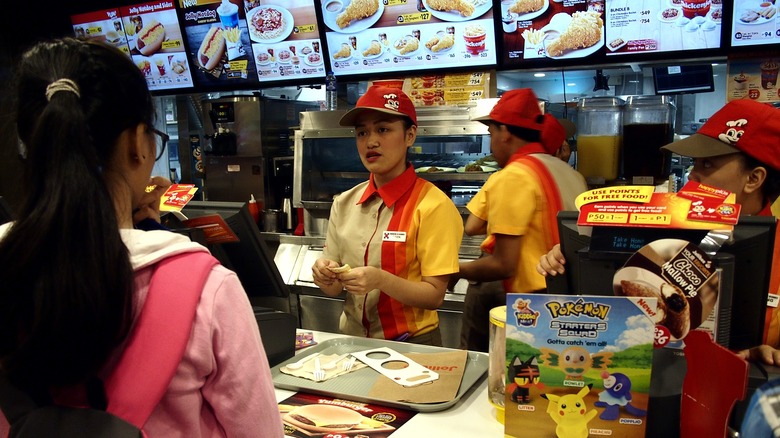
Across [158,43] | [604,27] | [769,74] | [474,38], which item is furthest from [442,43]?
[158,43]

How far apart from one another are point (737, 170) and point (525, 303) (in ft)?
3.36

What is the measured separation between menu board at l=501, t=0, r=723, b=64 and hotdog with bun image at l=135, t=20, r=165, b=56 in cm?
281

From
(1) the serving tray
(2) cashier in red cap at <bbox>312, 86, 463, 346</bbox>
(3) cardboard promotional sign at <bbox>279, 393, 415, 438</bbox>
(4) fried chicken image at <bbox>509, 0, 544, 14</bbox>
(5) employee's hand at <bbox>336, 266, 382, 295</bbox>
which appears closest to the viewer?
(3) cardboard promotional sign at <bbox>279, 393, 415, 438</bbox>

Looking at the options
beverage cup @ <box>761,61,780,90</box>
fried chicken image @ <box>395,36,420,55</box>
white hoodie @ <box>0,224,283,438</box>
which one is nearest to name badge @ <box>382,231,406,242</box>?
white hoodie @ <box>0,224,283,438</box>

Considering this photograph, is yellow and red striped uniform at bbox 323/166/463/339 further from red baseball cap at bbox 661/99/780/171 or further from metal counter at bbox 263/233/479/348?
metal counter at bbox 263/233/479/348

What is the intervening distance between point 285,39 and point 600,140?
2.35 metres

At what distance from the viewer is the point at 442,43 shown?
13.3ft

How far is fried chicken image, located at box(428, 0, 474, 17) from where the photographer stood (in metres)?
3.90

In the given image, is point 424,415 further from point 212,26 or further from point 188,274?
point 212,26

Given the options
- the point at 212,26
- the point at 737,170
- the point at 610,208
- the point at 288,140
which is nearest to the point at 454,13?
the point at 288,140

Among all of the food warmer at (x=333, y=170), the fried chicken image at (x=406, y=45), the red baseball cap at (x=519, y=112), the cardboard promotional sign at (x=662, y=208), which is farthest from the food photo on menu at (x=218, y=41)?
the cardboard promotional sign at (x=662, y=208)

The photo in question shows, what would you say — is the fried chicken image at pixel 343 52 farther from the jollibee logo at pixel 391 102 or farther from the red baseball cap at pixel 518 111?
the jollibee logo at pixel 391 102

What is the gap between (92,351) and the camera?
31.7 inches

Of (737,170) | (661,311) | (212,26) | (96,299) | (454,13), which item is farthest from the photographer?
(212,26)
